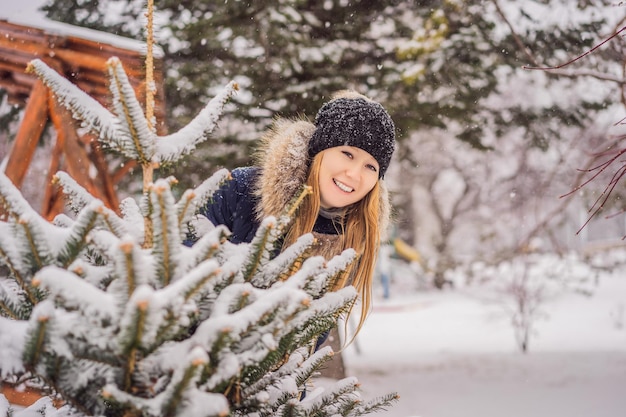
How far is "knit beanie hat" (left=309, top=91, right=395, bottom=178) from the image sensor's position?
227 cm

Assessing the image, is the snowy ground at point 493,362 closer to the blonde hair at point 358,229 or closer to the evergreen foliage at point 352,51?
Answer: the blonde hair at point 358,229

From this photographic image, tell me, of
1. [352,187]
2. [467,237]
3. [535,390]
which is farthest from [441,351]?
[467,237]

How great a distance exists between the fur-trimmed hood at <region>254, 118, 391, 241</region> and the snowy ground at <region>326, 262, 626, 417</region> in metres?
2.52

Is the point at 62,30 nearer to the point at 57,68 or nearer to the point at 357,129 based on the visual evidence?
the point at 57,68

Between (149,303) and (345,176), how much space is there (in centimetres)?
147

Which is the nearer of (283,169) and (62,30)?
(283,169)

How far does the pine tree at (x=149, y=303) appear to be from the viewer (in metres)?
0.89

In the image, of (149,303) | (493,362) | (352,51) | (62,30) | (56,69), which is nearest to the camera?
(149,303)

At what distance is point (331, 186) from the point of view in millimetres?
2213

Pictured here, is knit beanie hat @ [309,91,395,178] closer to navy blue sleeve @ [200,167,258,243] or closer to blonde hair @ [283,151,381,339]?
blonde hair @ [283,151,381,339]

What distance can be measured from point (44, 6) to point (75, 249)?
4.97m

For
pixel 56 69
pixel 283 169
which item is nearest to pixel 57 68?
pixel 56 69

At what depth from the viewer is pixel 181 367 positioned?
2.95ft

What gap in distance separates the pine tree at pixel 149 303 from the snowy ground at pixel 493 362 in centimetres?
333
